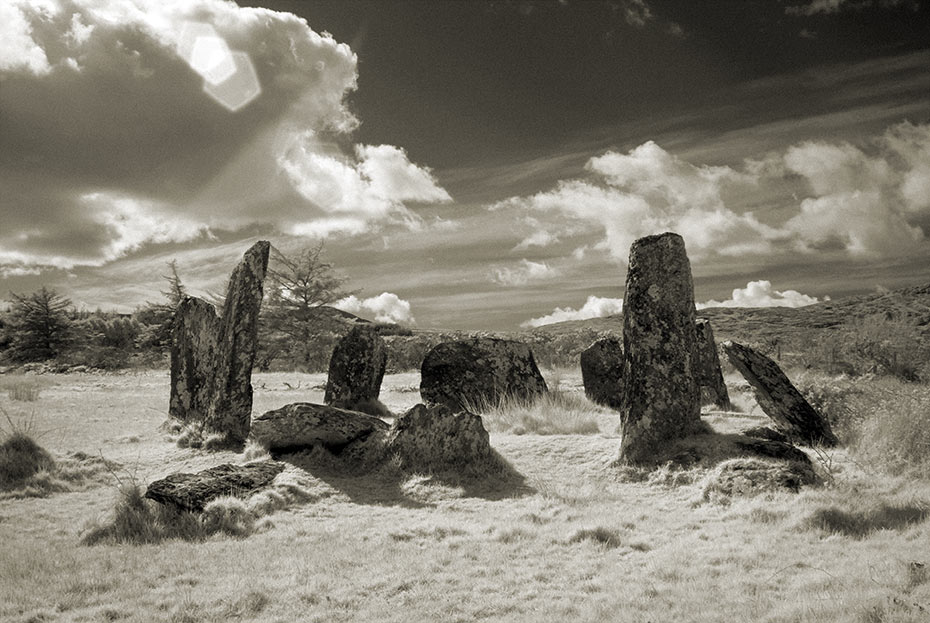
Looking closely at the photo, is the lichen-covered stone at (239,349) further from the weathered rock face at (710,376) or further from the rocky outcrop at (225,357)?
the weathered rock face at (710,376)

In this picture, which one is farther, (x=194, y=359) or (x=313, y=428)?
(x=194, y=359)

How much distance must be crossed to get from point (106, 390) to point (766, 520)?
22182 mm

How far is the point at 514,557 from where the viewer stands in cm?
612

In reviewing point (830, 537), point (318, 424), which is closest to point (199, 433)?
point (318, 424)

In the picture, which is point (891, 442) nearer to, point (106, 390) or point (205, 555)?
point (205, 555)

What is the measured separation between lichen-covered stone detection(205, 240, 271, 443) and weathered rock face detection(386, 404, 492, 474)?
4.06m


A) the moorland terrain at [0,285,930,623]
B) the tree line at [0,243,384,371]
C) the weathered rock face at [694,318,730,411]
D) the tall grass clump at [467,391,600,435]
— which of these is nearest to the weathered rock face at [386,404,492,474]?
the moorland terrain at [0,285,930,623]

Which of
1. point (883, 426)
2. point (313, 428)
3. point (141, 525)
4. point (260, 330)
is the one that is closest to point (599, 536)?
point (141, 525)

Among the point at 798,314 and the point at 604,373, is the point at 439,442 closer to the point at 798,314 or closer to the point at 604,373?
the point at 604,373

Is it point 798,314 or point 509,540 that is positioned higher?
point 798,314

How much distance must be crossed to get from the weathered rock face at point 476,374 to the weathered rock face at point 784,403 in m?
5.23

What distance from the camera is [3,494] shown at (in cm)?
880

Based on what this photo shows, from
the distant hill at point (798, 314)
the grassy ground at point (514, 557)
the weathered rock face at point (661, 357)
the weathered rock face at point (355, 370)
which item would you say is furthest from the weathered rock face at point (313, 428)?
the distant hill at point (798, 314)

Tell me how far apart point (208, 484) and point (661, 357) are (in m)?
6.40
